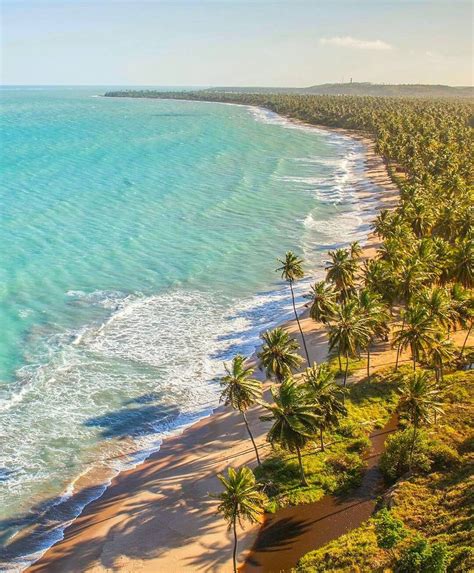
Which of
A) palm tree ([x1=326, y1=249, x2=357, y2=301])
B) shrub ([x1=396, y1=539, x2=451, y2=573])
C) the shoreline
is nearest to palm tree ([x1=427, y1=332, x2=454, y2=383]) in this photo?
palm tree ([x1=326, y1=249, x2=357, y2=301])

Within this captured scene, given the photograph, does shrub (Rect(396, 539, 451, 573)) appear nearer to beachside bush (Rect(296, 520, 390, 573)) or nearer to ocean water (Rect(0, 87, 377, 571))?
beachside bush (Rect(296, 520, 390, 573))

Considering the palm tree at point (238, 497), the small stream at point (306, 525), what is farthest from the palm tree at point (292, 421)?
the palm tree at point (238, 497)

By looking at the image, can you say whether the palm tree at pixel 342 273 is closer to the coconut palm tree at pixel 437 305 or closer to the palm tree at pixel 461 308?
the coconut palm tree at pixel 437 305

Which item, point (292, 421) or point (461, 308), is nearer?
point (292, 421)

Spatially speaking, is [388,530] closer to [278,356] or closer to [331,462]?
[331,462]

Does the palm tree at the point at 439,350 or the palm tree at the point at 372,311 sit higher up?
the palm tree at the point at 372,311

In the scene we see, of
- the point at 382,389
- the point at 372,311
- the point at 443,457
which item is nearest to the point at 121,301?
the point at 372,311
